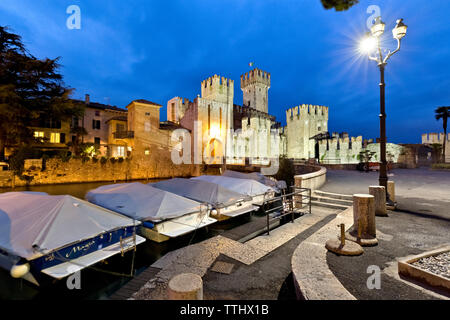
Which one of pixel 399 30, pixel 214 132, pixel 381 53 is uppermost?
pixel 214 132

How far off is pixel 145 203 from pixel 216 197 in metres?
3.59

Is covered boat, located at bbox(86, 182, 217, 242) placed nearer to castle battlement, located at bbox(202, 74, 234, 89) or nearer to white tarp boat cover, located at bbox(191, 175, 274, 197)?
white tarp boat cover, located at bbox(191, 175, 274, 197)

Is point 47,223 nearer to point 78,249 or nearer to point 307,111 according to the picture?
point 78,249

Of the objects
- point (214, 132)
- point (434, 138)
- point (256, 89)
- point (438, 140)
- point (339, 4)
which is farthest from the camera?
point (256, 89)

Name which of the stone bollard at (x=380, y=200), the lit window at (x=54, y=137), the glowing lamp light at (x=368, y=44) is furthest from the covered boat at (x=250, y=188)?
the lit window at (x=54, y=137)

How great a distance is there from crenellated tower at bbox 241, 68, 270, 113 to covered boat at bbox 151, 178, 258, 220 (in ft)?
153

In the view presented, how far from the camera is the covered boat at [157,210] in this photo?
7848 millimetres

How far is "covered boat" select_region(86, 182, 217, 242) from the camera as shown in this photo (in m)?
7.85

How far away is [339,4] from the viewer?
3.55 meters

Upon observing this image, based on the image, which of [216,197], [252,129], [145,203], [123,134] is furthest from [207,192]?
[252,129]

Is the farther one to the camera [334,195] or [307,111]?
[307,111]

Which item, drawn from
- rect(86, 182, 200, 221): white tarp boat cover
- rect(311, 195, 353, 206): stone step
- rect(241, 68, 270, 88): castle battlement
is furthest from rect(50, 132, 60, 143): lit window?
rect(241, 68, 270, 88): castle battlement
